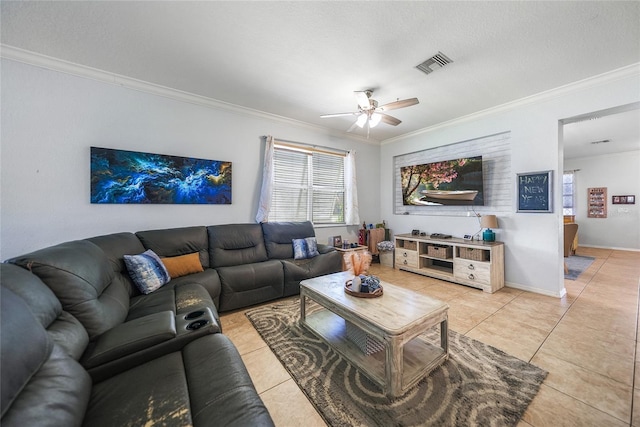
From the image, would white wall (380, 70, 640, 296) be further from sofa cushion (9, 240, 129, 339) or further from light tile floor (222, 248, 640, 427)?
sofa cushion (9, 240, 129, 339)

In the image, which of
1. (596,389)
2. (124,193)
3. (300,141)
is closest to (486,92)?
(300,141)

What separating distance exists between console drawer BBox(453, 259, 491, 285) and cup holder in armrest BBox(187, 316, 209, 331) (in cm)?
352

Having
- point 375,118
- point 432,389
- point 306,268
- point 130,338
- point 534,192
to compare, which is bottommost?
point 432,389

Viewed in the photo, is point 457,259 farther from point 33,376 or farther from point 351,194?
point 33,376

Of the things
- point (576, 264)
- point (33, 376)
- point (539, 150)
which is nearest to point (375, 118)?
point (539, 150)

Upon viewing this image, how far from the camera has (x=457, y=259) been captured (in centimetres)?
358

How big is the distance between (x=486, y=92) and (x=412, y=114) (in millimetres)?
996

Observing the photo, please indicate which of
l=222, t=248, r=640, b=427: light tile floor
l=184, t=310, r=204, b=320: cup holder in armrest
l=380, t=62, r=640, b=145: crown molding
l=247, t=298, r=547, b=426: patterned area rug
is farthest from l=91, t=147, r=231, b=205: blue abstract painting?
l=380, t=62, r=640, b=145: crown molding

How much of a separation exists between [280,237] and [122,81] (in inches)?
106

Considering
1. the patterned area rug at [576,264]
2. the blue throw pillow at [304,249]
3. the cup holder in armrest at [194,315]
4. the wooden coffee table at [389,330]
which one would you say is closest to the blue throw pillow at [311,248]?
the blue throw pillow at [304,249]

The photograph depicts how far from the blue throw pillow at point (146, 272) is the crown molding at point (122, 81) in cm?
209

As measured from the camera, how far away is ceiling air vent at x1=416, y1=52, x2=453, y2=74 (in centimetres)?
234

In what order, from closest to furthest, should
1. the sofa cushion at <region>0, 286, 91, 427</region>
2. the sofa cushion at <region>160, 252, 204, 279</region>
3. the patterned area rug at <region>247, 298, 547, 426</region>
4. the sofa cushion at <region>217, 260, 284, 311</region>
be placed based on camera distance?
1. the sofa cushion at <region>0, 286, 91, 427</region>
2. the patterned area rug at <region>247, 298, 547, 426</region>
3. the sofa cushion at <region>160, 252, 204, 279</region>
4. the sofa cushion at <region>217, 260, 284, 311</region>

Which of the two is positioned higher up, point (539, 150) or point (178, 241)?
point (539, 150)
